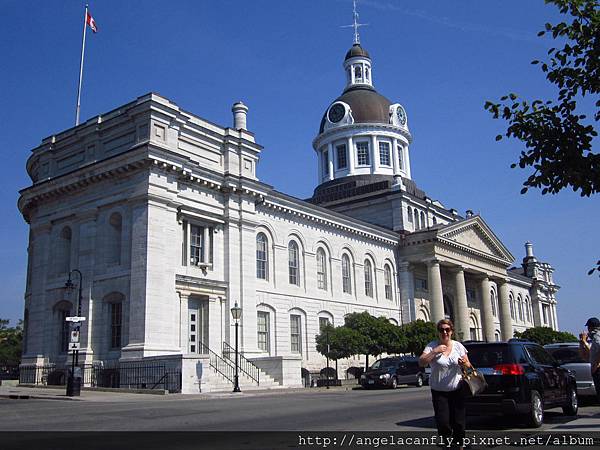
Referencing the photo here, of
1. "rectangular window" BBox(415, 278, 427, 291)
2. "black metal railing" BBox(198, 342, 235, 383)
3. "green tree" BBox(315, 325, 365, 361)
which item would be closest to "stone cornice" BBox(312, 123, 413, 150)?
"rectangular window" BBox(415, 278, 427, 291)

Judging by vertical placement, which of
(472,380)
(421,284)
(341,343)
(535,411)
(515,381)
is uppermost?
(421,284)

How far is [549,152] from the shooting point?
1195 cm

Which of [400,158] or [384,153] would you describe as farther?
[400,158]

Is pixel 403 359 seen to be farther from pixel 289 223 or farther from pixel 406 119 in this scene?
pixel 406 119

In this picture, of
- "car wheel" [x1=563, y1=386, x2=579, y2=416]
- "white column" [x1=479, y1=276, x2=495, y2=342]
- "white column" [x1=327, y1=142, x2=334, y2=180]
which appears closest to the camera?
"car wheel" [x1=563, y1=386, x2=579, y2=416]

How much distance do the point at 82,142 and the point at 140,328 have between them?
12311mm

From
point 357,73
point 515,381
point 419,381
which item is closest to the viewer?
point 515,381

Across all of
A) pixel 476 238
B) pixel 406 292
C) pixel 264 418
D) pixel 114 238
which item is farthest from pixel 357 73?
pixel 264 418

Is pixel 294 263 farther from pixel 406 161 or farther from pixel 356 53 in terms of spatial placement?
pixel 356 53

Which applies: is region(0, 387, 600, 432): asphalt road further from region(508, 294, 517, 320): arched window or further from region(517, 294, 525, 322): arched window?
region(517, 294, 525, 322): arched window

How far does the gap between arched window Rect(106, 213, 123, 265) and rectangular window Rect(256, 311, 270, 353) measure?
8.90 metres

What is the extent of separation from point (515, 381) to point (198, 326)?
22363mm

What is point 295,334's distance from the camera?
128 feet

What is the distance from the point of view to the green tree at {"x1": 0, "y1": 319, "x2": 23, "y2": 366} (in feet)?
225
